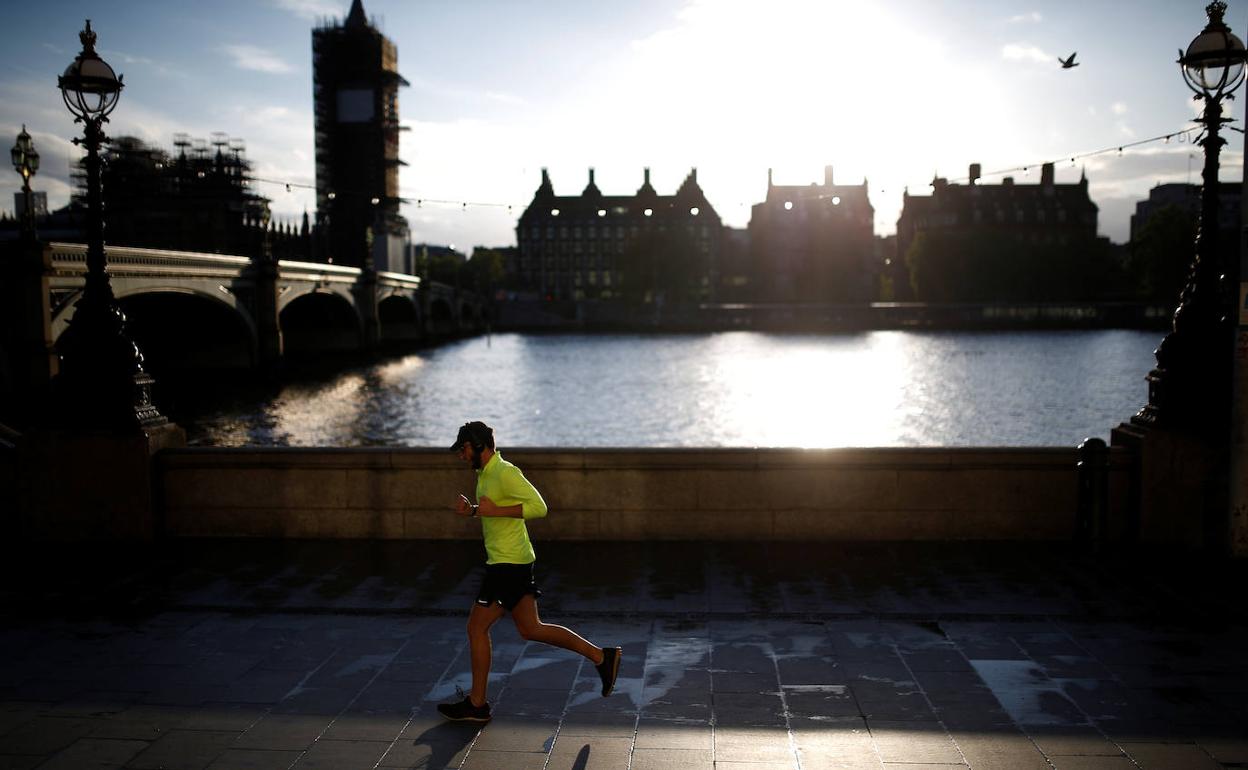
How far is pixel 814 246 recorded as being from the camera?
129750 mm

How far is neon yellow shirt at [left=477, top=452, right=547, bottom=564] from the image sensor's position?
5293 mm

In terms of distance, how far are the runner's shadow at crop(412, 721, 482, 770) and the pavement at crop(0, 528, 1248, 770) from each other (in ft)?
0.05

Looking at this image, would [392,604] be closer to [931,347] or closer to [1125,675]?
[1125,675]

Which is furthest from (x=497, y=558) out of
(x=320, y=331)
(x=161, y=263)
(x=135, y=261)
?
(x=320, y=331)

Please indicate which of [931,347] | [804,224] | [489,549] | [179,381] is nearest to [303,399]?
[179,381]

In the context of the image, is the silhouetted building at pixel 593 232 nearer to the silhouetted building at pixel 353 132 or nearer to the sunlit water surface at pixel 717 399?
the silhouetted building at pixel 353 132

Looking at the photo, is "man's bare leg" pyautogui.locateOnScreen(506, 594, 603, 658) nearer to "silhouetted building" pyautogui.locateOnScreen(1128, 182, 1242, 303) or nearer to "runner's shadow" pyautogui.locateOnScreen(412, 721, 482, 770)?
"runner's shadow" pyautogui.locateOnScreen(412, 721, 482, 770)

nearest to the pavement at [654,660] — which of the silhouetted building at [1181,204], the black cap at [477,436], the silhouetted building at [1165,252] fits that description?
the black cap at [477,436]

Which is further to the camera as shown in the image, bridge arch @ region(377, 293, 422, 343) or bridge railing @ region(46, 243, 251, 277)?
bridge arch @ region(377, 293, 422, 343)

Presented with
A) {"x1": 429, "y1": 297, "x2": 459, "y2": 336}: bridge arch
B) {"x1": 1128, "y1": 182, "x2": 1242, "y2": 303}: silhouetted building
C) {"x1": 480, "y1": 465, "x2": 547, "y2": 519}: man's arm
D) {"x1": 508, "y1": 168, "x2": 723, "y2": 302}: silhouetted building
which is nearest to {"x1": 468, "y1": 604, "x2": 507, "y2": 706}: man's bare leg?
{"x1": 480, "y1": 465, "x2": 547, "y2": 519}: man's arm

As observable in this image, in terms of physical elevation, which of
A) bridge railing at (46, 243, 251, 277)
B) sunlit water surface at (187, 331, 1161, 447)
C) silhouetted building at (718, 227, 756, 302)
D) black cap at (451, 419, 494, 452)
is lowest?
sunlit water surface at (187, 331, 1161, 447)

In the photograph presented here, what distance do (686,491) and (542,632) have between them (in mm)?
4041

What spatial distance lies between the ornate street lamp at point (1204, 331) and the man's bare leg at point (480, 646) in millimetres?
6483

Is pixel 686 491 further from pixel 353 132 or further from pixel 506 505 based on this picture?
pixel 353 132
